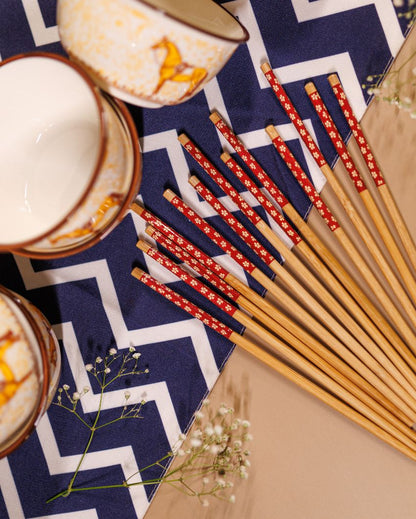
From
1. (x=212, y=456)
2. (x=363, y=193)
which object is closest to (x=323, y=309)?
(x=363, y=193)

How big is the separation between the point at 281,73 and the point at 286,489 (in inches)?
25.6

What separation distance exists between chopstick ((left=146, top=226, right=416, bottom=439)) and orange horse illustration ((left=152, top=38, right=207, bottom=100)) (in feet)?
0.88

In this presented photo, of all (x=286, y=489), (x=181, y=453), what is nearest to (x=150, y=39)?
(x=181, y=453)

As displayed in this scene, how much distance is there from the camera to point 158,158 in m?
0.80

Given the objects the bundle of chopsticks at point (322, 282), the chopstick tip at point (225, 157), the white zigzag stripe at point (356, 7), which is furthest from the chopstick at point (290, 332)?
the white zigzag stripe at point (356, 7)

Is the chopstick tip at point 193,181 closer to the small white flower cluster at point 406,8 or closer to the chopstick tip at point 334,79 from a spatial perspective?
the chopstick tip at point 334,79

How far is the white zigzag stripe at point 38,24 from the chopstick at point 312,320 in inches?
11.9

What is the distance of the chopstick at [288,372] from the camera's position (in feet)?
2.44

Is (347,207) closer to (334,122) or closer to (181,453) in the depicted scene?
(334,122)

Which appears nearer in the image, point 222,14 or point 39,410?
point 39,410

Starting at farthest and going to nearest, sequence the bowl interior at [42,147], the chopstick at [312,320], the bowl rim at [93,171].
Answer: the chopstick at [312,320] < the bowl interior at [42,147] < the bowl rim at [93,171]

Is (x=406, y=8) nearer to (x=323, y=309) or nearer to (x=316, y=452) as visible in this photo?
(x=323, y=309)

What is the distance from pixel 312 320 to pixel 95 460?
421 millimetres

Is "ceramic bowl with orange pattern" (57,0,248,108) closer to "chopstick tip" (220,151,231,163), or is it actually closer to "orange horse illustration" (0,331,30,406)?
"chopstick tip" (220,151,231,163)
